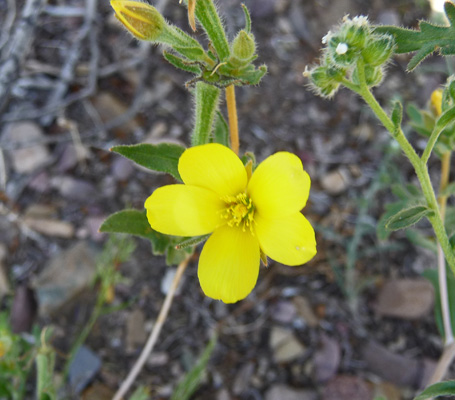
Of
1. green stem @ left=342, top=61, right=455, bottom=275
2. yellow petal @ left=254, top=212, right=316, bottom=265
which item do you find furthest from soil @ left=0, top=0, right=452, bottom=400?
yellow petal @ left=254, top=212, right=316, bottom=265

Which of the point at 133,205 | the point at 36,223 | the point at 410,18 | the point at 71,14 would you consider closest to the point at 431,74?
the point at 410,18

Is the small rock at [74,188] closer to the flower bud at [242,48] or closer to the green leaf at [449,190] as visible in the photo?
the flower bud at [242,48]

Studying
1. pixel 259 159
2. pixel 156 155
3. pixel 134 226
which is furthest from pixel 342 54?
pixel 259 159

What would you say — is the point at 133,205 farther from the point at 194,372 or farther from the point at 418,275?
the point at 418,275

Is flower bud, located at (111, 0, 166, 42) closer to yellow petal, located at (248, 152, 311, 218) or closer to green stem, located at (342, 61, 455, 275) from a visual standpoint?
yellow petal, located at (248, 152, 311, 218)

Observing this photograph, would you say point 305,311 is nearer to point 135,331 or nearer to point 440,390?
point 135,331

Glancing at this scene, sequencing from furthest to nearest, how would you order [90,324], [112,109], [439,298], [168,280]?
[112,109] < [168,280] < [90,324] < [439,298]
